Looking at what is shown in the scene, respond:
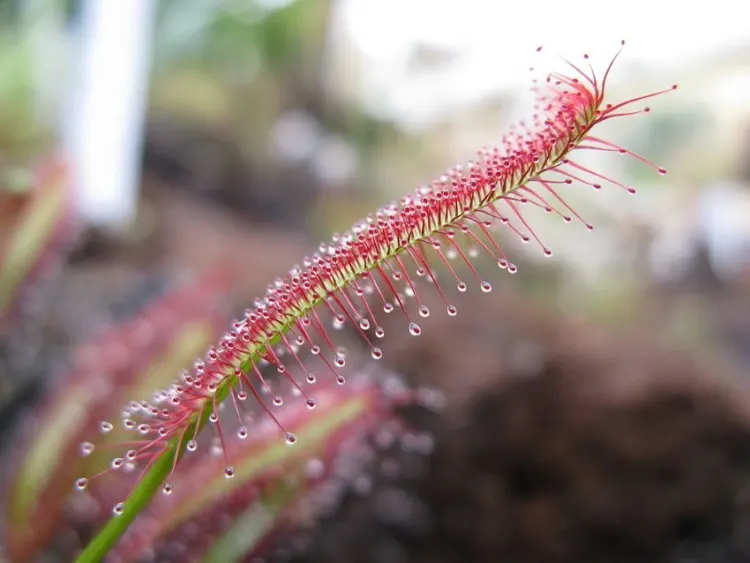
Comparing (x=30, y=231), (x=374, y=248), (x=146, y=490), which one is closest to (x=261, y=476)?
(x=146, y=490)

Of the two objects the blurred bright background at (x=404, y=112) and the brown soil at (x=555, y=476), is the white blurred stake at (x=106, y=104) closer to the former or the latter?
the blurred bright background at (x=404, y=112)

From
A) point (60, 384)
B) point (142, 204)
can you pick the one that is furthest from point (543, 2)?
point (60, 384)

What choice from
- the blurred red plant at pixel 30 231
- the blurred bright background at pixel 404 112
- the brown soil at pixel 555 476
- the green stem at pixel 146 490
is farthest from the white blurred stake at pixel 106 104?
the green stem at pixel 146 490

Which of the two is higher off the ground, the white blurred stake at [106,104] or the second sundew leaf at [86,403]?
the white blurred stake at [106,104]

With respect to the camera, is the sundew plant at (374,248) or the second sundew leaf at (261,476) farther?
the second sundew leaf at (261,476)

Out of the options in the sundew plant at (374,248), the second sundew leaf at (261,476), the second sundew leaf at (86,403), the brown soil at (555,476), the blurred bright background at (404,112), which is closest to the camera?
the sundew plant at (374,248)

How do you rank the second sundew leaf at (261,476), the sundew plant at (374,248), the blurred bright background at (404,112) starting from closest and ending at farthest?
the sundew plant at (374,248) < the second sundew leaf at (261,476) < the blurred bright background at (404,112)

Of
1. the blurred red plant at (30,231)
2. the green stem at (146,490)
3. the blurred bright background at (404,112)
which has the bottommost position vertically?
the green stem at (146,490)

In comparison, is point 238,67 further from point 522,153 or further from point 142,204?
point 522,153

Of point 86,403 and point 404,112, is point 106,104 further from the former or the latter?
point 86,403
